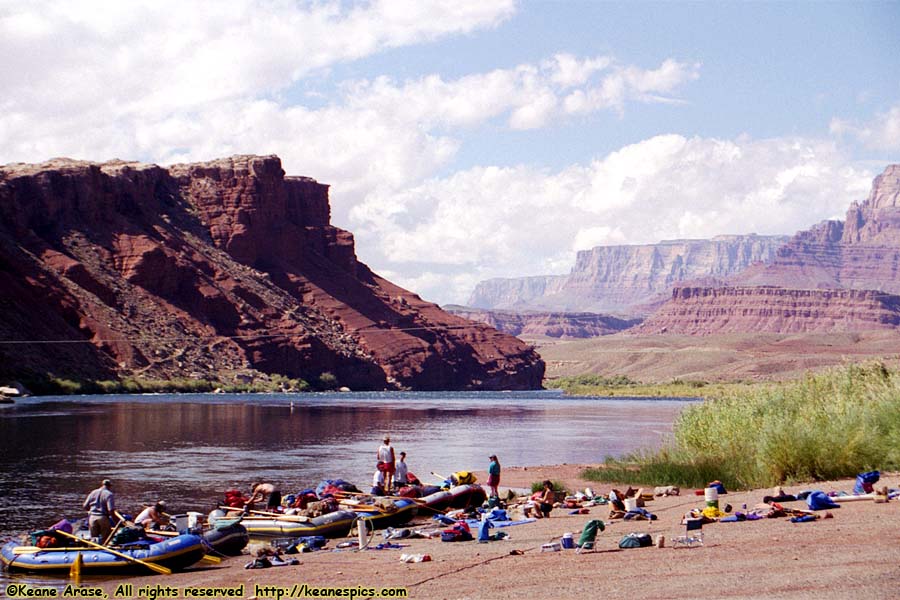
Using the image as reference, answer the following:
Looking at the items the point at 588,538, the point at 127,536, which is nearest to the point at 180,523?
the point at 127,536

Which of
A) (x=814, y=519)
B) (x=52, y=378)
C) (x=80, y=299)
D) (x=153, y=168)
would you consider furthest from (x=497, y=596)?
(x=153, y=168)

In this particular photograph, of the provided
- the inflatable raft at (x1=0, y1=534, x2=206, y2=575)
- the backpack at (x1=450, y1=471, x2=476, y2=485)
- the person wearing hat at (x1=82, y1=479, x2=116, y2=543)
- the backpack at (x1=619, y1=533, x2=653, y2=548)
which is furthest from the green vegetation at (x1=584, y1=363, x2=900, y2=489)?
the person wearing hat at (x1=82, y1=479, x2=116, y2=543)

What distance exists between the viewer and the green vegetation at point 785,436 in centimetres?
2836

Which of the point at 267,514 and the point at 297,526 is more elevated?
the point at 267,514

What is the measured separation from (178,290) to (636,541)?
14465 centimetres

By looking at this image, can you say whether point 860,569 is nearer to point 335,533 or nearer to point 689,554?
point 689,554

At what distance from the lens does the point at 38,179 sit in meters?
156

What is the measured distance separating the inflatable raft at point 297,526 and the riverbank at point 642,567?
249cm

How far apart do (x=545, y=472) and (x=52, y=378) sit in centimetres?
8454

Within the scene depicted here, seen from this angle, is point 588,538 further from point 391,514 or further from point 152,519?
point 152,519

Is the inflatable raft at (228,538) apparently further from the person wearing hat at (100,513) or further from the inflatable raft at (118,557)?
the person wearing hat at (100,513)

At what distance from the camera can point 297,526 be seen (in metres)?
26.3

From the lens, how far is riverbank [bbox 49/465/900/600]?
15.5 meters

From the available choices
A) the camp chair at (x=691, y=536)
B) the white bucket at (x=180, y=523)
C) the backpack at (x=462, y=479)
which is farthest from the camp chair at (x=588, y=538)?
the backpack at (x=462, y=479)
